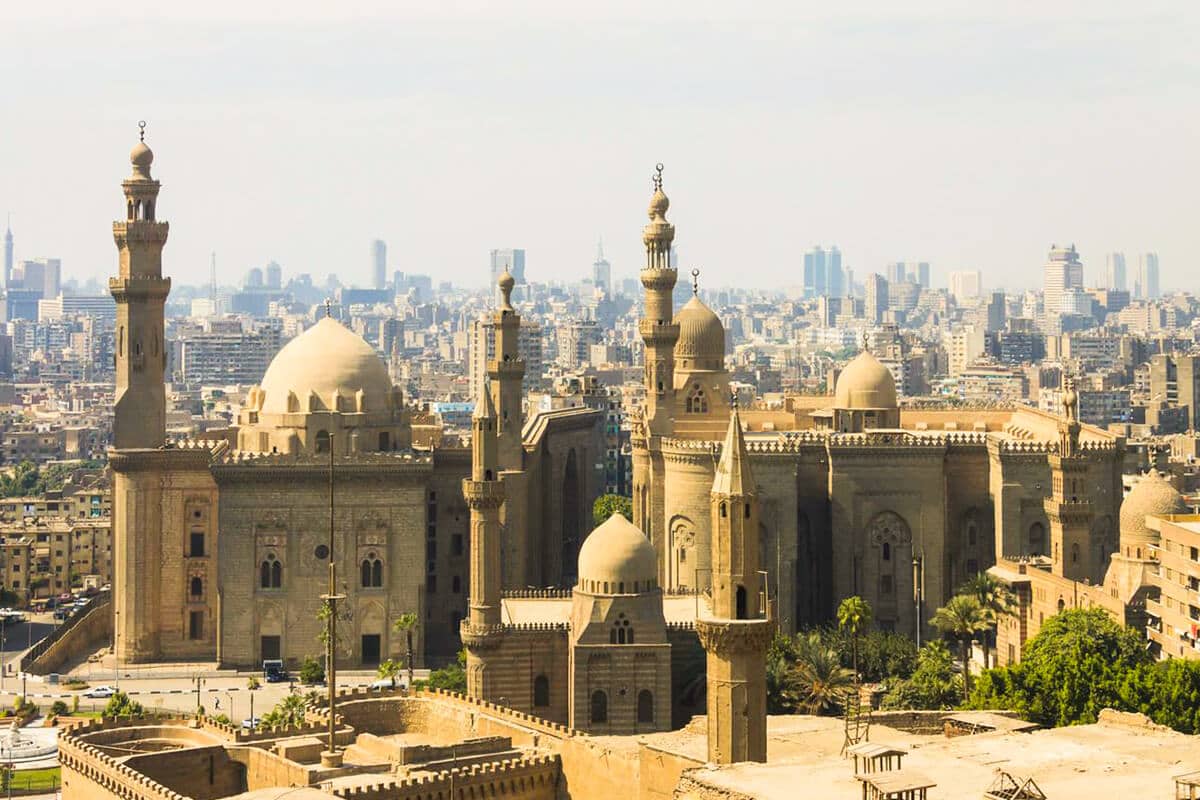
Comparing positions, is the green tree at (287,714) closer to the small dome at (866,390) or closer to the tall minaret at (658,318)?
the tall minaret at (658,318)

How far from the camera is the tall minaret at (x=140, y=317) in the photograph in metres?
62.1

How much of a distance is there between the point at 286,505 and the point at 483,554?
1187 cm

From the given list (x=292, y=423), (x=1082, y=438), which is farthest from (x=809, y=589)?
(x=292, y=423)

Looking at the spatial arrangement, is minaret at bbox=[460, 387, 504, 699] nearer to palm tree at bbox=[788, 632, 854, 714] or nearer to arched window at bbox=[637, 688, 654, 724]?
arched window at bbox=[637, 688, 654, 724]

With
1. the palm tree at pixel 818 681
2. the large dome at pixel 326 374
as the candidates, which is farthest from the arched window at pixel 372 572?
the palm tree at pixel 818 681

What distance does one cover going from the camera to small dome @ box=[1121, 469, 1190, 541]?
5406 cm

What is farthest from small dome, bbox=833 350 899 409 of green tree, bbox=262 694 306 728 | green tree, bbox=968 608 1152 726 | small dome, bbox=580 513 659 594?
green tree, bbox=262 694 306 728

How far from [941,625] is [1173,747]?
23.4 m

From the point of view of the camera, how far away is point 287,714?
49.5 metres

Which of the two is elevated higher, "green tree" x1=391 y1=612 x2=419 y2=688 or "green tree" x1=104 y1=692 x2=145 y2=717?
"green tree" x1=391 y1=612 x2=419 y2=688

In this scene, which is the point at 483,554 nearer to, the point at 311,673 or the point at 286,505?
the point at 311,673

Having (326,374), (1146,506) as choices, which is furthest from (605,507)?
(1146,506)

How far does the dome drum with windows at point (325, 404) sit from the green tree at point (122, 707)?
9.39 m

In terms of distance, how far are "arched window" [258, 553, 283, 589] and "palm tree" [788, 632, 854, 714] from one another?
1616cm
